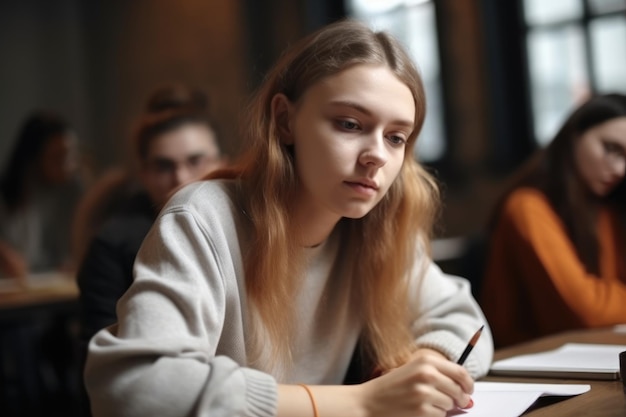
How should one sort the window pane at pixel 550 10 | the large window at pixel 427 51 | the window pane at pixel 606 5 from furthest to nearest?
the large window at pixel 427 51
the window pane at pixel 550 10
the window pane at pixel 606 5

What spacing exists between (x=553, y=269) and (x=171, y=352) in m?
1.56

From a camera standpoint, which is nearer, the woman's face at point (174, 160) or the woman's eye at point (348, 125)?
the woman's eye at point (348, 125)

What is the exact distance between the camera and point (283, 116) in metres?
1.36

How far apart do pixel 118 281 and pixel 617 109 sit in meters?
1.43

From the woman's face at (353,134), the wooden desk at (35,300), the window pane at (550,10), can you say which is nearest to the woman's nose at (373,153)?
the woman's face at (353,134)

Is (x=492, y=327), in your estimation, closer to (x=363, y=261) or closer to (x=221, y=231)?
(x=363, y=261)

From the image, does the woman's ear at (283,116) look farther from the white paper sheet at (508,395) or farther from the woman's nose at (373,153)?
the white paper sheet at (508,395)

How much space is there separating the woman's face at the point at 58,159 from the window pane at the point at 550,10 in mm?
2684

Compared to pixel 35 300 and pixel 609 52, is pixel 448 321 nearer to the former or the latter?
pixel 35 300

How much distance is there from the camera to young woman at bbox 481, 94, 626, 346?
2.34 m

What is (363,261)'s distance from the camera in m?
1.50

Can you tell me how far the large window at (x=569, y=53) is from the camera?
4.38m

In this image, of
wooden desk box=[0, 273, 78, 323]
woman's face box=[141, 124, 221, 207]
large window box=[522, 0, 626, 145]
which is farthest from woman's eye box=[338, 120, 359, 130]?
large window box=[522, 0, 626, 145]

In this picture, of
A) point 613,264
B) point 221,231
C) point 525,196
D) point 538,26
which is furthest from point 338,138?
point 538,26
